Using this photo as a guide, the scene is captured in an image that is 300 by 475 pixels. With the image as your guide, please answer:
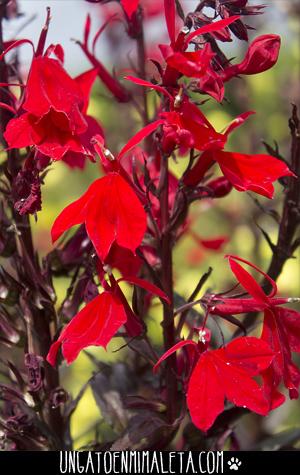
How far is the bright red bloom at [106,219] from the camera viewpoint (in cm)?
54

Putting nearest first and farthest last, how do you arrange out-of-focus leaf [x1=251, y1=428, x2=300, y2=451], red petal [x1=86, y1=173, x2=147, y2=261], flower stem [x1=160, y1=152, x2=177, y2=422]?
red petal [x1=86, y1=173, x2=147, y2=261] → flower stem [x1=160, y1=152, x2=177, y2=422] → out-of-focus leaf [x1=251, y1=428, x2=300, y2=451]

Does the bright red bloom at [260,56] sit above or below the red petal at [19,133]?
above

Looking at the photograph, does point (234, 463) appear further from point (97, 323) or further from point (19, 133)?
point (19, 133)

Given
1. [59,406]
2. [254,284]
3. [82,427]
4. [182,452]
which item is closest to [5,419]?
[59,406]

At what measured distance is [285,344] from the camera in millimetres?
590

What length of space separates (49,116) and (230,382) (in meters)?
0.24

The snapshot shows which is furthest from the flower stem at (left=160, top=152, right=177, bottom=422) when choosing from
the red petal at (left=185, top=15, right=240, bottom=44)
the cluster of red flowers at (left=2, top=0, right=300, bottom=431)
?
the red petal at (left=185, top=15, right=240, bottom=44)

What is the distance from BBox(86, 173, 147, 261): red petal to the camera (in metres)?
0.54

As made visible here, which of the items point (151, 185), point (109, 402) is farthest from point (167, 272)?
point (109, 402)

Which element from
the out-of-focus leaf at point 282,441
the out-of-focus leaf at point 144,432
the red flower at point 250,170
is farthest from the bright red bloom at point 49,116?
the out-of-focus leaf at point 282,441

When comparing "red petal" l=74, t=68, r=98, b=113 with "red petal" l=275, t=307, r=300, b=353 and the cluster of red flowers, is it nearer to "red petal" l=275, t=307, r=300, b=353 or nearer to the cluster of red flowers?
the cluster of red flowers

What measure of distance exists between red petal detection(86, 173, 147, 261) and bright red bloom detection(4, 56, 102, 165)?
0.06m

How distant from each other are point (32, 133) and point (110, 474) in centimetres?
30

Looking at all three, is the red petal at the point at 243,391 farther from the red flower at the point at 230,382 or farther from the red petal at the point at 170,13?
the red petal at the point at 170,13
